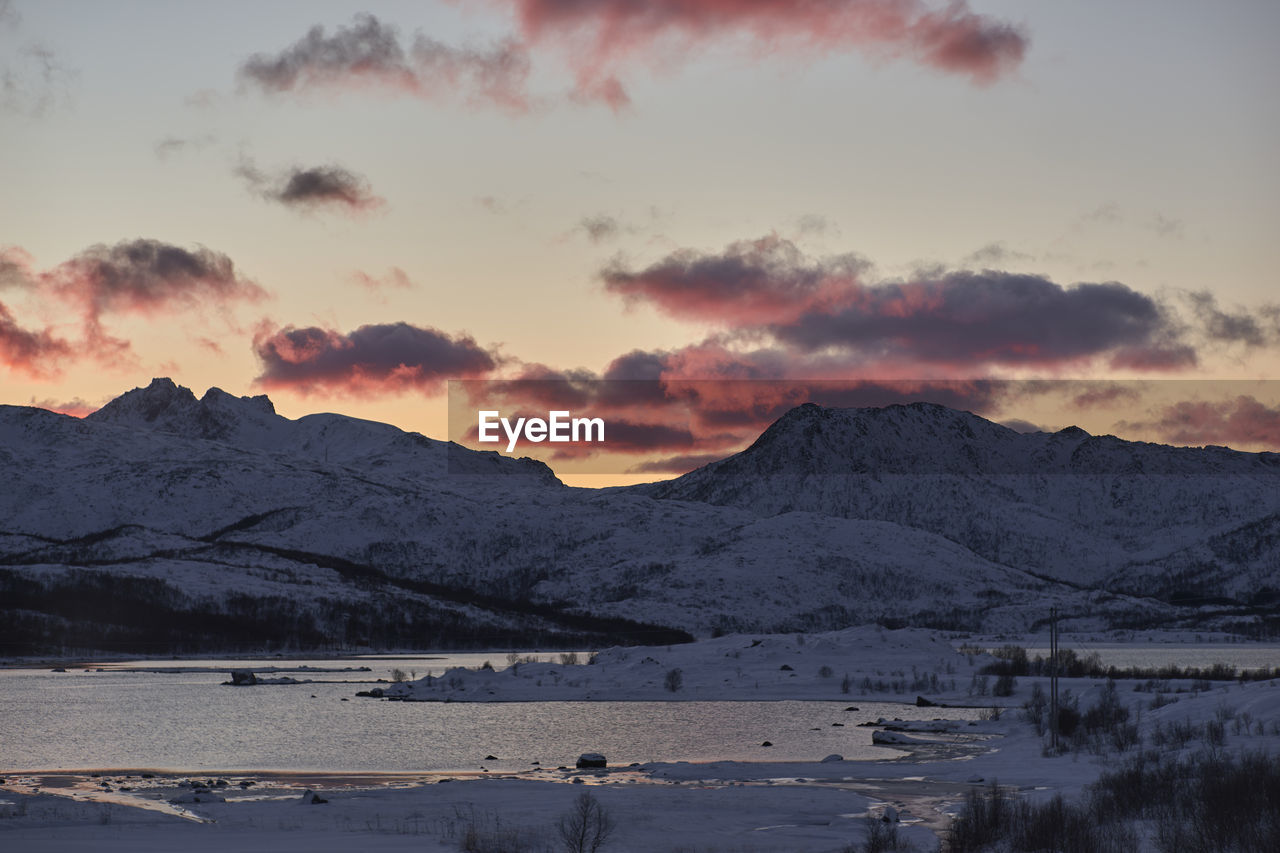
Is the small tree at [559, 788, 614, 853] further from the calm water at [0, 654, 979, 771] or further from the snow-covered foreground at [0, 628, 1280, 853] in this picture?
the calm water at [0, 654, 979, 771]

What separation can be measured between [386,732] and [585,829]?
5490 cm

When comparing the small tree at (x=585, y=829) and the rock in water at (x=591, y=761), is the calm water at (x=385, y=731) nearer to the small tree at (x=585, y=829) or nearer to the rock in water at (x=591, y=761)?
the rock in water at (x=591, y=761)

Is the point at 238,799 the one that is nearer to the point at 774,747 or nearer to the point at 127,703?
the point at 774,747

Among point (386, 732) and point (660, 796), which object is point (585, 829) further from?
point (386, 732)

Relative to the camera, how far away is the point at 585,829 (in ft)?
126

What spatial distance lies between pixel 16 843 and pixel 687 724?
59615 mm

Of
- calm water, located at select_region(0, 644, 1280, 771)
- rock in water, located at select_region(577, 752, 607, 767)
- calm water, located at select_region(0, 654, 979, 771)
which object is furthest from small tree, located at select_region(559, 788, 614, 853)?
calm water, located at select_region(0, 644, 1280, 771)

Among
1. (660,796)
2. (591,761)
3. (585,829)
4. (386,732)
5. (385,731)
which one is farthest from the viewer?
(385,731)

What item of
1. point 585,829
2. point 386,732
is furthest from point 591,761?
point 585,829

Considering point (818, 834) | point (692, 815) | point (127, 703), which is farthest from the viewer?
point (127, 703)

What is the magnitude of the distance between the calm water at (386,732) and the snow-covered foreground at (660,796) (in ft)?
19.9

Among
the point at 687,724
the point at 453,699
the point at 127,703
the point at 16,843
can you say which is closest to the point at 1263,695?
the point at 687,724

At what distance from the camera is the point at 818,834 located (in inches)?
1745

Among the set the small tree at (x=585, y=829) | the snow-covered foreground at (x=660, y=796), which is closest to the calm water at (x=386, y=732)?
the snow-covered foreground at (x=660, y=796)
